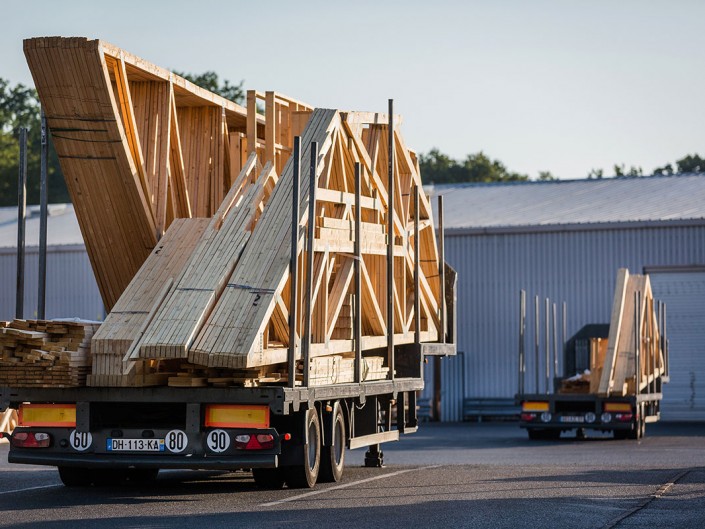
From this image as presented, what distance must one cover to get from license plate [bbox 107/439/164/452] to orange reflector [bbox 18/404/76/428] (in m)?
0.47

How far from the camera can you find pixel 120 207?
14734mm

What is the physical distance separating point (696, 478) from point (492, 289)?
2166cm

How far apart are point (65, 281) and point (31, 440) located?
30005 mm

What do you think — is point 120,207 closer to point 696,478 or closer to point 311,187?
point 311,187

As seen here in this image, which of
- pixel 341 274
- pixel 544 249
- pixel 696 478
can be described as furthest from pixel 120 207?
pixel 544 249

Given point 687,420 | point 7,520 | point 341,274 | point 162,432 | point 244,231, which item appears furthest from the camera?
point 687,420

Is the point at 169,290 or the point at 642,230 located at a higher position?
the point at 642,230

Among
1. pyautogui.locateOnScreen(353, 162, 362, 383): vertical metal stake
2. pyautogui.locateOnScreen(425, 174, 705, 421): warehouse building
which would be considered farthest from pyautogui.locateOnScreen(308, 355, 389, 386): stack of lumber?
pyautogui.locateOnScreen(425, 174, 705, 421): warehouse building

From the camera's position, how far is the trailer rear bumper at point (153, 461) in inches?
512

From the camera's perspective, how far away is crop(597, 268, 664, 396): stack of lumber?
2645 cm

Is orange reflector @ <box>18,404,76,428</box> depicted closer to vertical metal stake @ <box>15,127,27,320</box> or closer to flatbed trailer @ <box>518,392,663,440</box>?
vertical metal stake @ <box>15,127,27,320</box>

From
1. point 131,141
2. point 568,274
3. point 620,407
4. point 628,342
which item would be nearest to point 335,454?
point 131,141

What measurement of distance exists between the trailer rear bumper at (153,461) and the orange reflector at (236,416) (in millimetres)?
302

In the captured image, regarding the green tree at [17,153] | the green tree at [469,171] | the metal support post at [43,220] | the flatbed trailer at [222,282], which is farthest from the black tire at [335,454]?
the green tree at [469,171]
